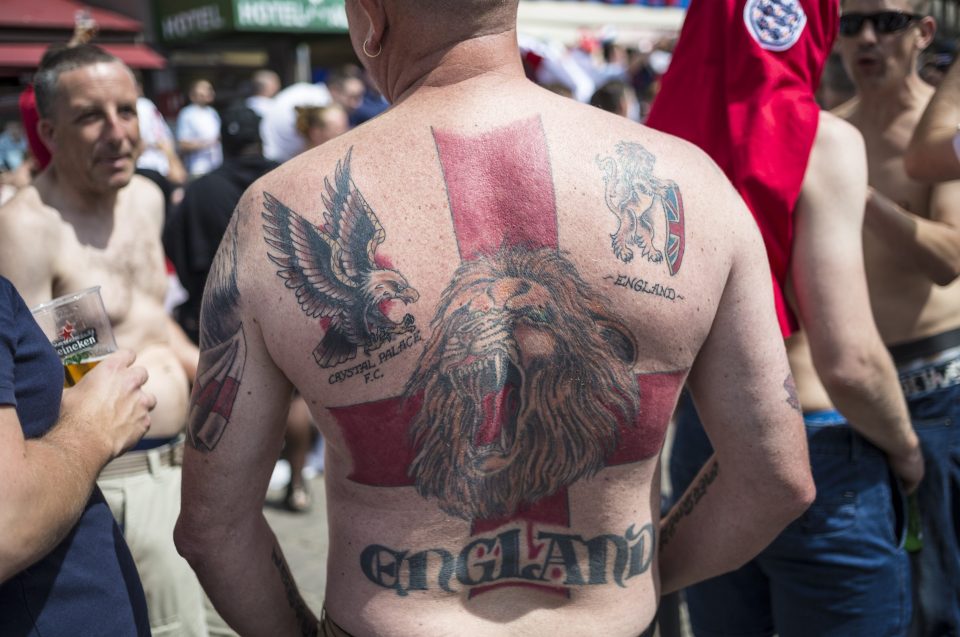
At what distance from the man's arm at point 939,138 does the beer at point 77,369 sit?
A: 7.02 feet

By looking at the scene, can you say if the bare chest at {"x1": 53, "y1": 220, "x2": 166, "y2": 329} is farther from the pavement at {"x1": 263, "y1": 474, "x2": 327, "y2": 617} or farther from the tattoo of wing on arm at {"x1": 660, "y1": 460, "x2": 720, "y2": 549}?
the tattoo of wing on arm at {"x1": 660, "y1": 460, "x2": 720, "y2": 549}

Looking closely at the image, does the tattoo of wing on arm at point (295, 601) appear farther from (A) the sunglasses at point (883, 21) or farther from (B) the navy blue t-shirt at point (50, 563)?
(A) the sunglasses at point (883, 21)

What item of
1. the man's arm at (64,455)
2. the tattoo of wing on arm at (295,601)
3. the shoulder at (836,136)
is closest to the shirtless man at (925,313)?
the shoulder at (836,136)

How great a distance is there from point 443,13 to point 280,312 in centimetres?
52

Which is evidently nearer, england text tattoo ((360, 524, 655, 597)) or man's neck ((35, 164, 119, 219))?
england text tattoo ((360, 524, 655, 597))

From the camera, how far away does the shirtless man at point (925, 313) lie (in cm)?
235

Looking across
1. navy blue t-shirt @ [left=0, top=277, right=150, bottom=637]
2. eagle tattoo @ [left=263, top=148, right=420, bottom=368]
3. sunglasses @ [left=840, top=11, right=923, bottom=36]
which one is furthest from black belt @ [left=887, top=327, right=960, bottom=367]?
navy blue t-shirt @ [left=0, top=277, right=150, bottom=637]

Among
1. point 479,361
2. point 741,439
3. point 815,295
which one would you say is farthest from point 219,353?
point 815,295

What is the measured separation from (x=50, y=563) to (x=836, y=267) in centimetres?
162

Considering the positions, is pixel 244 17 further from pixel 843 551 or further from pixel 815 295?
pixel 843 551

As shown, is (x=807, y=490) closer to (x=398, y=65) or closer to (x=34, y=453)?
(x=398, y=65)

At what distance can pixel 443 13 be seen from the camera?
1349 millimetres

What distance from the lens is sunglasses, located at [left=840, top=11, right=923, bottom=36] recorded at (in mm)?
2680

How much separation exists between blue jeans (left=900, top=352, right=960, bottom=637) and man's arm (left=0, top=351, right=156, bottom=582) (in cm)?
201
